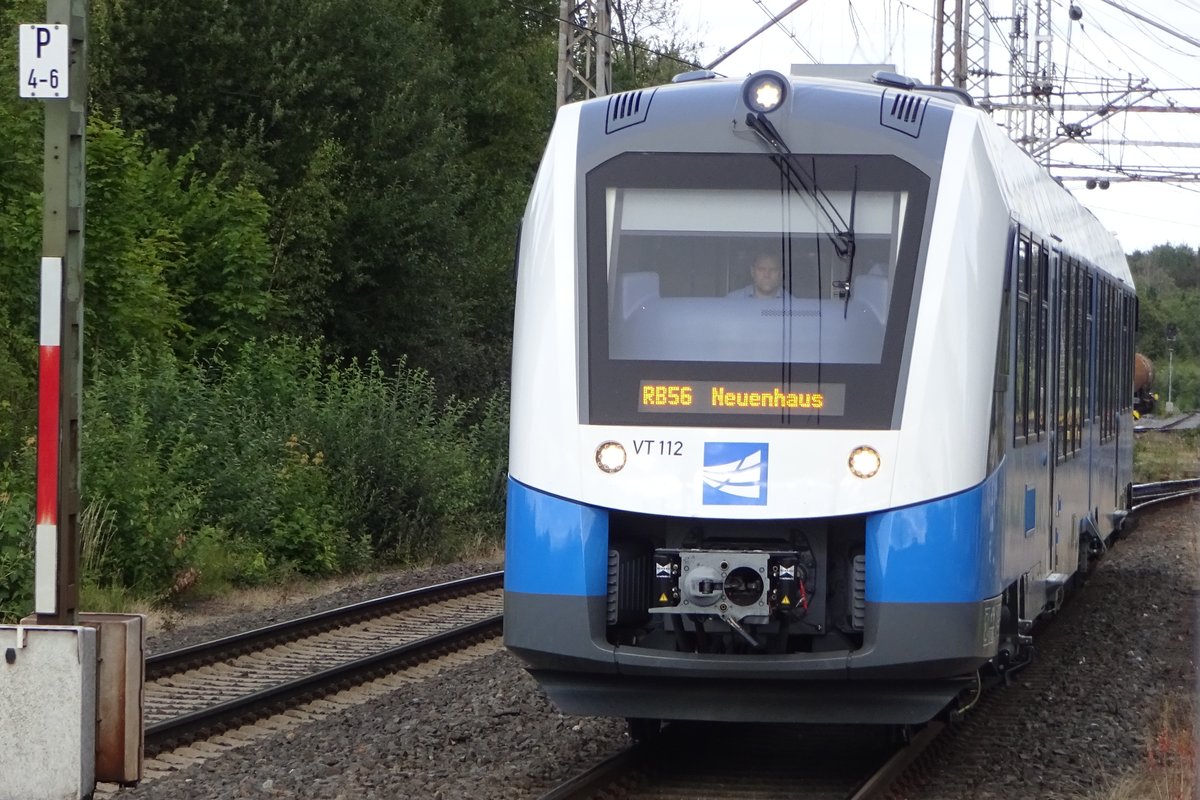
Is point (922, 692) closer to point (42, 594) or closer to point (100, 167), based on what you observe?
point (42, 594)

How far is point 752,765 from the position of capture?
26.2 feet

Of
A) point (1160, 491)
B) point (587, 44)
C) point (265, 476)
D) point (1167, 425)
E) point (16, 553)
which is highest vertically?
point (587, 44)

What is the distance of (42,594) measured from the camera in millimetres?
6070

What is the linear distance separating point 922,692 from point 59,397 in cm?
361

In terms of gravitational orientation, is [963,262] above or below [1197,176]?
below

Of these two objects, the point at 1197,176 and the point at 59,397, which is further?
the point at 1197,176

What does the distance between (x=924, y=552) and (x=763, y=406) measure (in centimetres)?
87

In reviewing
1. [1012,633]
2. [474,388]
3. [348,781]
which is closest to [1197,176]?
[474,388]

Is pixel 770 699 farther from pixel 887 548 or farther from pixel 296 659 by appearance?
pixel 296 659

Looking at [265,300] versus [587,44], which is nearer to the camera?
[587,44]

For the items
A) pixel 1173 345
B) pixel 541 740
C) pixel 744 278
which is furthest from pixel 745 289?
pixel 1173 345

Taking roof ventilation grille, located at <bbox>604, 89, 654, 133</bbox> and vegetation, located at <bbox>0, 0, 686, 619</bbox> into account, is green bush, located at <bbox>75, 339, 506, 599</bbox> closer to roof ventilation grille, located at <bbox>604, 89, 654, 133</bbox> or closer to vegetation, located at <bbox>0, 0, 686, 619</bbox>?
vegetation, located at <bbox>0, 0, 686, 619</bbox>

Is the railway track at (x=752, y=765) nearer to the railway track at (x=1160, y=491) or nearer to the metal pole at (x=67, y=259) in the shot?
the metal pole at (x=67, y=259)

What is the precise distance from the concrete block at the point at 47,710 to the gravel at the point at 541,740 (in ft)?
4.02
